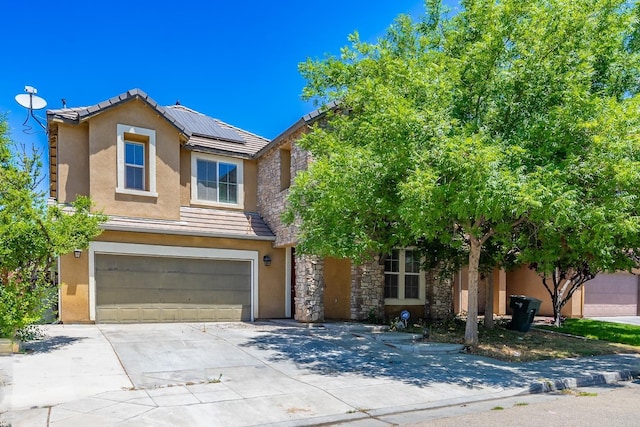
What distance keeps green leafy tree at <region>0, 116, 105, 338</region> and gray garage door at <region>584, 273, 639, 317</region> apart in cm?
2170

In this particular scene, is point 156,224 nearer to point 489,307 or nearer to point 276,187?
point 276,187

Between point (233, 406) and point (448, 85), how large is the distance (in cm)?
737

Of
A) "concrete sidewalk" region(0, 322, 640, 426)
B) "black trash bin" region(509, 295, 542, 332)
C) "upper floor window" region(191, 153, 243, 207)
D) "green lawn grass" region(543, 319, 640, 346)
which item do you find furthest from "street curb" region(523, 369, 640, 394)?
"upper floor window" region(191, 153, 243, 207)

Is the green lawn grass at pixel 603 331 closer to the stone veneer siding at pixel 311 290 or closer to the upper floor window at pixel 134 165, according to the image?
the stone veneer siding at pixel 311 290

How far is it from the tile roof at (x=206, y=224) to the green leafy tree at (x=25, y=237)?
11.9 ft

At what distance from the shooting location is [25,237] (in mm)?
9883

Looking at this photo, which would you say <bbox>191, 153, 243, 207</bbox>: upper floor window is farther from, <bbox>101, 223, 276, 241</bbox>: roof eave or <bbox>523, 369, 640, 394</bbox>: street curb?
<bbox>523, 369, 640, 394</bbox>: street curb

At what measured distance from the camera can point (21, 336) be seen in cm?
1020

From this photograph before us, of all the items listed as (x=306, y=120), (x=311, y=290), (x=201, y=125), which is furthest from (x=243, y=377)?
(x=201, y=125)

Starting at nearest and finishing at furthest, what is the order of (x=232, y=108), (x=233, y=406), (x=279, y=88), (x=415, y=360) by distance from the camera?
(x=233, y=406), (x=415, y=360), (x=279, y=88), (x=232, y=108)

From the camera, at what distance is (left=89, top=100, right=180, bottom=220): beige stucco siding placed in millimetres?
14398

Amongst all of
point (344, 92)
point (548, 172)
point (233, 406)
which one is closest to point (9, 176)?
point (233, 406)

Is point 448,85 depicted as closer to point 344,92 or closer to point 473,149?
point 473,149

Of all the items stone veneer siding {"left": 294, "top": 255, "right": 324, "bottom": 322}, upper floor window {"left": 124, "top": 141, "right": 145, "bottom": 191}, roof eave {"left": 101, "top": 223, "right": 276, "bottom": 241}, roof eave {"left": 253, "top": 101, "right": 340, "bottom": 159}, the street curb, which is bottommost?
the street curb
